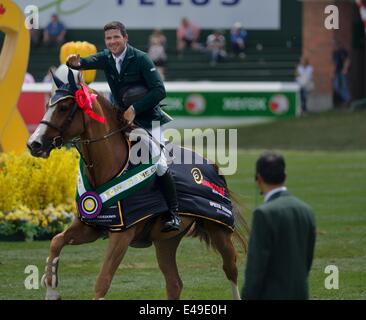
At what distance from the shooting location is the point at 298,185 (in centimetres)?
2227

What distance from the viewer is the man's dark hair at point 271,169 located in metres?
7.61

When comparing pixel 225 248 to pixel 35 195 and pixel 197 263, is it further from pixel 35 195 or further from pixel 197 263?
pixel 35 195

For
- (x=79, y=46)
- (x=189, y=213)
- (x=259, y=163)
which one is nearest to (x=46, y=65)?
(x=79, y=46)

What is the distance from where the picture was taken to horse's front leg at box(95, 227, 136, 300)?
9.88m

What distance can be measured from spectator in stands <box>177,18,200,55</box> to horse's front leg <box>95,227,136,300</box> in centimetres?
2704

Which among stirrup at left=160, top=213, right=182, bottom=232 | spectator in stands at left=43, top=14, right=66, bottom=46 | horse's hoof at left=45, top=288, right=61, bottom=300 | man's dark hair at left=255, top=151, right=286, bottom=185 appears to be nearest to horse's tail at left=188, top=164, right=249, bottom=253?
stirrup at left=160, top=213, right=182, bottom=232

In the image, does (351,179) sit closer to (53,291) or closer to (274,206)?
(53,291)

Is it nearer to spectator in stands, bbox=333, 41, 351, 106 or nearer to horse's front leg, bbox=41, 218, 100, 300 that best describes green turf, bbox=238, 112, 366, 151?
spectator in stands, bbox=333, 41, 351, 106

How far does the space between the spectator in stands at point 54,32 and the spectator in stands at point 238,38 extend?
562 centimetres

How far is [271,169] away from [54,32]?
29.8m

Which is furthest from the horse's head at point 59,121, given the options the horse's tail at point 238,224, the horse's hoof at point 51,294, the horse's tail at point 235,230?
the horse's tail at point 238,224
